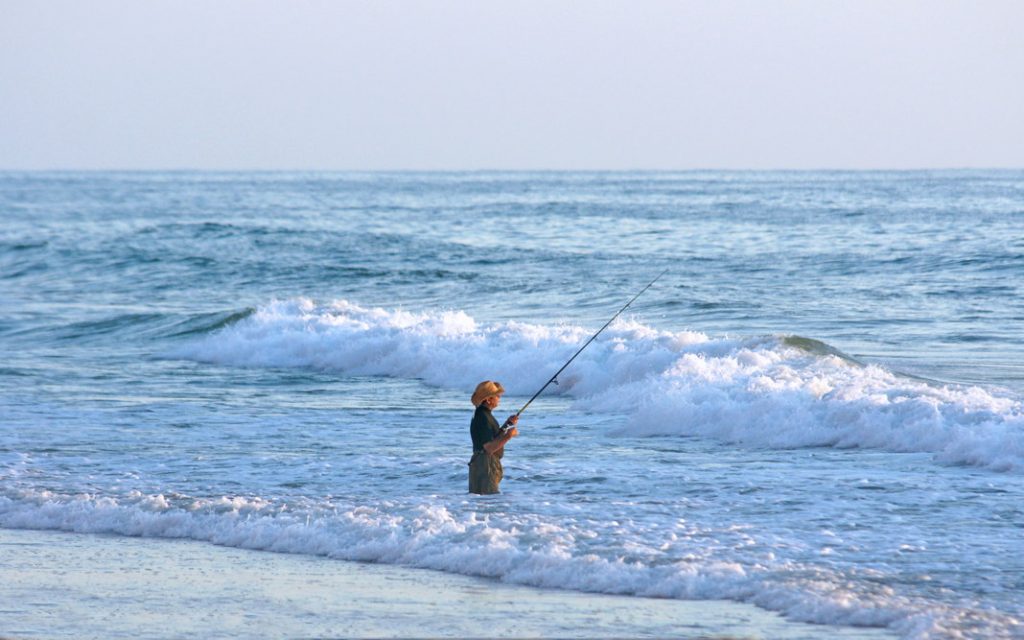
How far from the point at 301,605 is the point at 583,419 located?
20.8 feet

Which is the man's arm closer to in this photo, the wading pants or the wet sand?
the wading pants

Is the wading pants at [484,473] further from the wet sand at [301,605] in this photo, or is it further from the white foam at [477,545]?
the wet sand at [301,605]

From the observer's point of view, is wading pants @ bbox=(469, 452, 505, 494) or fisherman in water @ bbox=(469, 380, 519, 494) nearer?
fisherman in water @ bbox=(469, 380, 519, 494)

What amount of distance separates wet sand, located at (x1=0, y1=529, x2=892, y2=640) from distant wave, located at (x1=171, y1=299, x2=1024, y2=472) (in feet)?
14.5

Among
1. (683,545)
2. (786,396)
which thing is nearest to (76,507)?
(683,545)

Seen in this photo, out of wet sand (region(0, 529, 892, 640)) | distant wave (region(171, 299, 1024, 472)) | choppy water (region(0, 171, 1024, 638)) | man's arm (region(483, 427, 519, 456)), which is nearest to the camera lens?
wet sand (region(0, 529, 892, 640))

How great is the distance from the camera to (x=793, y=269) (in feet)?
85.3

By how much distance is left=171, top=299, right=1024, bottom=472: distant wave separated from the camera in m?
11.2

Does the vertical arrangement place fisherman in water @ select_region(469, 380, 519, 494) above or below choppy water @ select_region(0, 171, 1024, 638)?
above

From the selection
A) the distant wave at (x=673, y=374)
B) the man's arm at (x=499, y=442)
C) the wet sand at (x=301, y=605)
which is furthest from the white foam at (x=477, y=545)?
the distant wave at (x=673, y=374)

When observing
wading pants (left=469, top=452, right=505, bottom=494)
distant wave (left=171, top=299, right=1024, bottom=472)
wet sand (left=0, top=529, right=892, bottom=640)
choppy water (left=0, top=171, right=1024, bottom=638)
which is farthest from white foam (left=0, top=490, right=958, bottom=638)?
distant wave (left=171, top=299, right=1024, bottom=472)

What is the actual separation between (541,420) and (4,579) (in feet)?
20.6

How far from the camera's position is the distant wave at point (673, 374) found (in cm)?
1119

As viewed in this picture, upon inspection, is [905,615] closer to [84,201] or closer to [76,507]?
[76,507]
